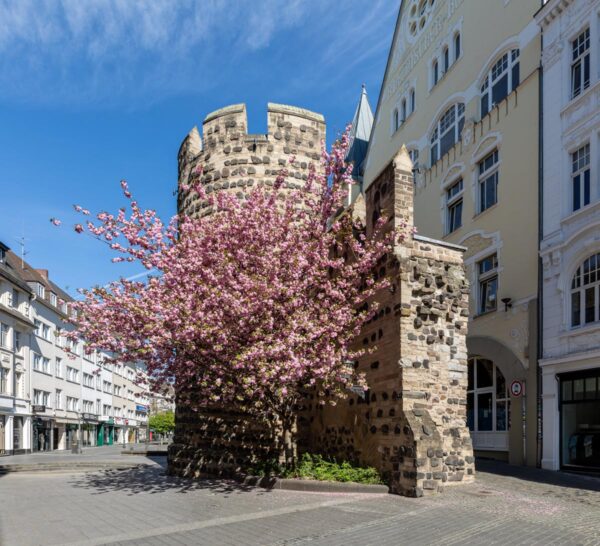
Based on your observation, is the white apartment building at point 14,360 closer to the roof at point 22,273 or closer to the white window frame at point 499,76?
the roof at point 22,273

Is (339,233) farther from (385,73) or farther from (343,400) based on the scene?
(385,73)

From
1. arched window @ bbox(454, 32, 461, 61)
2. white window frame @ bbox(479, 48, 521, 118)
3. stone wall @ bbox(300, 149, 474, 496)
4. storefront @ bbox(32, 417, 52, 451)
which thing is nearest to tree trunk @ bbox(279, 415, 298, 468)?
stone wall @ bbox(300, 149, 474, 496)

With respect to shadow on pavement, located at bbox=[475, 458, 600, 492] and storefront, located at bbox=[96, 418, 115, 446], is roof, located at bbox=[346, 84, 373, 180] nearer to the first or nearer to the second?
shadow on pavement, located at bbox=[475, 458, 600, 492]

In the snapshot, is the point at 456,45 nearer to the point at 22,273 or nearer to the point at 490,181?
the point at 490,181

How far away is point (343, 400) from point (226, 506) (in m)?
4.26

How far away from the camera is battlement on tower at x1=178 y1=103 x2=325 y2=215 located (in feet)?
56.0

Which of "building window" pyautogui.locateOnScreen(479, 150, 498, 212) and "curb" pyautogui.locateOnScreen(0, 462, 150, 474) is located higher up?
"building window" pyautogui.locateOnScreen(479, 150, 498, 212)

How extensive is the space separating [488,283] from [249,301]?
36.9 feet

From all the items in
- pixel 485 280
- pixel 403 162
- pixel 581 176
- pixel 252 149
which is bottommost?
pixel 485 280

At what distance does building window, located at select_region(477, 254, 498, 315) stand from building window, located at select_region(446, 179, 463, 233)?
246cm

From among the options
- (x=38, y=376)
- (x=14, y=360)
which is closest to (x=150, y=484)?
(x=14, y=360)

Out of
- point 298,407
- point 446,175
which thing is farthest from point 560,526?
point 446,175

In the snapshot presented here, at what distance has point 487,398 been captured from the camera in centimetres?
1997

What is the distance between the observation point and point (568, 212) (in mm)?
16078
